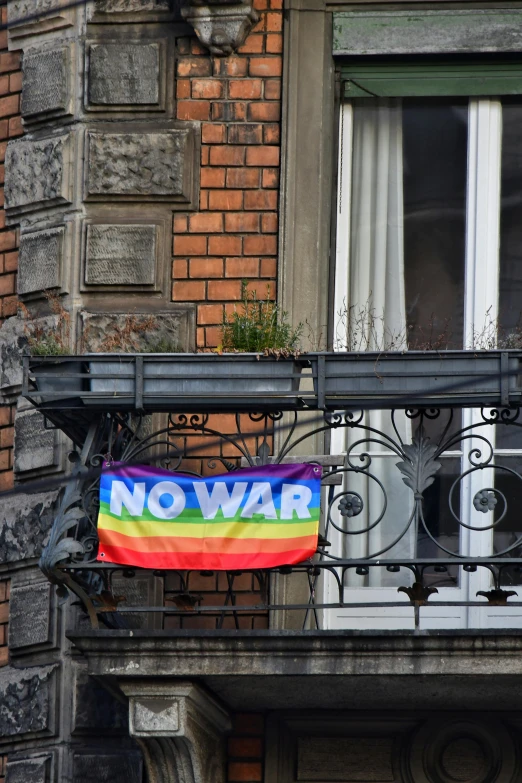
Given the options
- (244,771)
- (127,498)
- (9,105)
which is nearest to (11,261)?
(9,105)

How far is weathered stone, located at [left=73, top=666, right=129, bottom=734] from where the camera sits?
882cm

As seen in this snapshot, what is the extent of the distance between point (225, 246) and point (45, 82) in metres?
1.32

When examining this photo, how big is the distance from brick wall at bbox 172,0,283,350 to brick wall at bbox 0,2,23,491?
2.98 ft

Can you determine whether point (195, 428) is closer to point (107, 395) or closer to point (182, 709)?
point (107, 395)

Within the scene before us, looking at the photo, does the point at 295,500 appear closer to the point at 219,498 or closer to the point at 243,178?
the point at 219,498

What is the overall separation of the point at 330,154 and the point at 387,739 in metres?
2.89

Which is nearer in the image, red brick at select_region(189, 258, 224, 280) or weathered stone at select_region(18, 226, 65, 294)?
red brick at select_region(189, 258, 224, 280)

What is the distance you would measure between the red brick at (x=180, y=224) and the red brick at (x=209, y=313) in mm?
410

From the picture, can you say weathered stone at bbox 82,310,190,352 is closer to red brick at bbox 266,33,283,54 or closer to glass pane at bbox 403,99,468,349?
glass pane at bbox 403,99,468,349

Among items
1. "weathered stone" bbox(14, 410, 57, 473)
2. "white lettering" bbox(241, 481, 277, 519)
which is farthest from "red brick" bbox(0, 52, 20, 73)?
"white lettering" bbox(241, 481, 277, 519)

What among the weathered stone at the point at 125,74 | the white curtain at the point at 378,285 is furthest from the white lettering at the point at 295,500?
the weathered stone at the point at 125,74

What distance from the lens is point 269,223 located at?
9422 millimetres

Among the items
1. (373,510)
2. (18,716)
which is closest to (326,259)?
(373,510)

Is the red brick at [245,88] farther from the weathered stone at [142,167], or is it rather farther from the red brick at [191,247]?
the red brick at [191,247]
